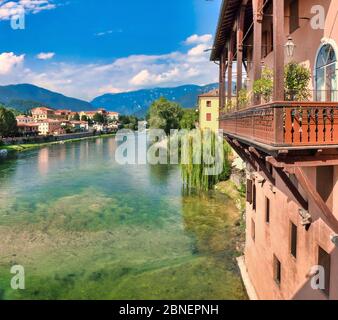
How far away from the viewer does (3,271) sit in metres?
16.7

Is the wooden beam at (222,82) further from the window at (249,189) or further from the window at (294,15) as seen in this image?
the window at (294,15)

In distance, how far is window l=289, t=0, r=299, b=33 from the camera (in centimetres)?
881

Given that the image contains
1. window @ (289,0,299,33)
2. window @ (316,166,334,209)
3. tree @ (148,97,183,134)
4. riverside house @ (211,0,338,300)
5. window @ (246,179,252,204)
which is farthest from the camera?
tree @ (148,97,183,134)

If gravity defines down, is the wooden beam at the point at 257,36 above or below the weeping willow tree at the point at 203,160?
above

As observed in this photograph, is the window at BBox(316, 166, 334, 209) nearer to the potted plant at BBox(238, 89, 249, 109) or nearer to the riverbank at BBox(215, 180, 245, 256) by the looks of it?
the potted plant at BBox(238, 89, 249, 109)

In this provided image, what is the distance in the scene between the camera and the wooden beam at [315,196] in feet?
19.0

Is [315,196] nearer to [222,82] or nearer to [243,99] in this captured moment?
[243,99]

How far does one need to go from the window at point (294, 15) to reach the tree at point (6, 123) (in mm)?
89390

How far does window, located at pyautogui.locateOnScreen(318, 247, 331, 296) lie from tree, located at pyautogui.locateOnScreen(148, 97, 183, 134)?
68.5m

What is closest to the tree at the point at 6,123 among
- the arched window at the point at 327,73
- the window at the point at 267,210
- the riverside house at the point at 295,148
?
the riverside house at the point at 295,148

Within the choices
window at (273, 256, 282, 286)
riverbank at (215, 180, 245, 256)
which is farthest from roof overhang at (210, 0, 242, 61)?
riverbank at (215, 180, 245, 256)

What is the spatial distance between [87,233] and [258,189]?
12315 millimetres
